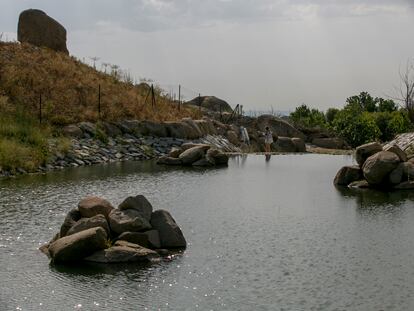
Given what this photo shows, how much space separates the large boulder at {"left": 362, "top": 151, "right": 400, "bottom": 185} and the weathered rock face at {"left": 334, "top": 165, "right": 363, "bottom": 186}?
170cm

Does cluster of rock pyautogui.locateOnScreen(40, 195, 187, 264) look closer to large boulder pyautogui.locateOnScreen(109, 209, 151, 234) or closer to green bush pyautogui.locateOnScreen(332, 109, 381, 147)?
large boulder pyautogui.locateOnScreen(109, 209, 151, 234)

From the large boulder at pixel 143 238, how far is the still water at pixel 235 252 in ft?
3.43

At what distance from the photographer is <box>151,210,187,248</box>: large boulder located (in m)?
19.9

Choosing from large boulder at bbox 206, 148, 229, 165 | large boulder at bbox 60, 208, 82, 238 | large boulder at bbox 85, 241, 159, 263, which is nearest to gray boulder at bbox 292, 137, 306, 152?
large boulder at bbox 206, 148, 229, 165

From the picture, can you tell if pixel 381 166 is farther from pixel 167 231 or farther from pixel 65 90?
pixel 65 90

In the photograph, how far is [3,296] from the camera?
50.9 ft

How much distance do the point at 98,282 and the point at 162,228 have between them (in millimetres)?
3793

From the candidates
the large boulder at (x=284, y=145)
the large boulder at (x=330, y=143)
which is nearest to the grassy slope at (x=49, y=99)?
the large boulder at (x=284, y=145)

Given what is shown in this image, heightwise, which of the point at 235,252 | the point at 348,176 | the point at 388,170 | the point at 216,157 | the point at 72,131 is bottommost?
the point at 235,252

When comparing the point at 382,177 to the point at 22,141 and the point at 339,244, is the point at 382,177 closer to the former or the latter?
the point at 339,244

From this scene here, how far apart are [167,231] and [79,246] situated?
2868 mm

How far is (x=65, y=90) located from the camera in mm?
52812

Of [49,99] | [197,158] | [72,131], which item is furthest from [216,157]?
[49,99]

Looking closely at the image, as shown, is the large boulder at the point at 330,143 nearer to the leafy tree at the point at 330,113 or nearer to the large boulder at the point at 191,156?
the large boulder at the point at 191,156
